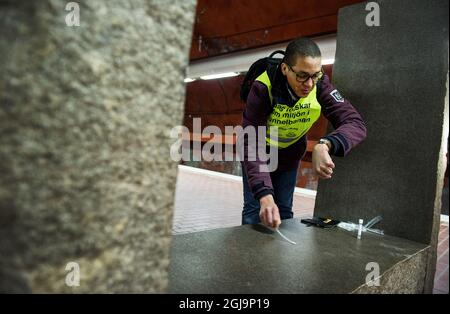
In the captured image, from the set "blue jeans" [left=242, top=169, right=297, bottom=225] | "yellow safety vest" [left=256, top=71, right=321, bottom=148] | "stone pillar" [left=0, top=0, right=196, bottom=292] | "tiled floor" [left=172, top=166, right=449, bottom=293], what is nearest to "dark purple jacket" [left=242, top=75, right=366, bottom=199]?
"yellow safety vest" [left=256, top=71, right=321, bottom=148]

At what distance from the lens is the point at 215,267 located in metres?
1.12

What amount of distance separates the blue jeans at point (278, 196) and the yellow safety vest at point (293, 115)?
1.04ft

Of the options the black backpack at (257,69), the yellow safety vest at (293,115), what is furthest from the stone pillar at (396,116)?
the black backpack at (257,69)

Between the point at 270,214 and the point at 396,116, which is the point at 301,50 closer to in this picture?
the point at 396,116

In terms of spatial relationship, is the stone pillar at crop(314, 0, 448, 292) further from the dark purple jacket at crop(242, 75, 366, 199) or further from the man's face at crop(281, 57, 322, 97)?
the man's face at crop(281, 57, 322, 97)

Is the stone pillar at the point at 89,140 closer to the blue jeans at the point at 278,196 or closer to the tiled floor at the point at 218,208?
the blue jeans at the point at 278,196

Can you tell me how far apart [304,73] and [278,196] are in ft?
2.94

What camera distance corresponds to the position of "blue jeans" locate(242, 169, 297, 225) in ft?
7.02

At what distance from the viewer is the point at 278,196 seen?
2.20m

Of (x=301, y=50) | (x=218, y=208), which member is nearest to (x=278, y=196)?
(x=301, y=50)

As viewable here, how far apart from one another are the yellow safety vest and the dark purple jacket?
3 cm

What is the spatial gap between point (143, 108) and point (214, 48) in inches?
275
